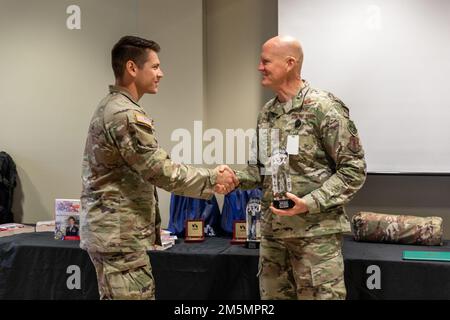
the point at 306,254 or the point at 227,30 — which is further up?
the point at 227,30

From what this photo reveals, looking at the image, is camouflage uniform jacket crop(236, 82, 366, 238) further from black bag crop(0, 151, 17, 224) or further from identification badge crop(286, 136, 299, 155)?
black bag crop(0, 151, 17, 224)

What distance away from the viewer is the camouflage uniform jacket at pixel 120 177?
2.31m

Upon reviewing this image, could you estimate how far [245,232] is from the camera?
136 inches

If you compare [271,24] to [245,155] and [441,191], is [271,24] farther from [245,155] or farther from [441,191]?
[441,191]

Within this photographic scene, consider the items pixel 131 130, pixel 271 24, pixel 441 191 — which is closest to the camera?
pixel 131 130

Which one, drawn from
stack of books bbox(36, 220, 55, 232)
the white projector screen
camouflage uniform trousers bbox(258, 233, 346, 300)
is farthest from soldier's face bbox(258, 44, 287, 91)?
stack of books bbox(36, 220, 55, 232)

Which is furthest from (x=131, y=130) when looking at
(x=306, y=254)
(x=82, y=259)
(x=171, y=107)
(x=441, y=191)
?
(x=441, y=191)

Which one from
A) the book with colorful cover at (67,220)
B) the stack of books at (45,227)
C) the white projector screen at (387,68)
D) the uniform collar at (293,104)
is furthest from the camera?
the stack of books at (45,227)

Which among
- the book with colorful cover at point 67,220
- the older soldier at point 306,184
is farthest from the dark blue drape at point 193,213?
the older soldier at point 306,184

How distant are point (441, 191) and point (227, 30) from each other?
1896 mm

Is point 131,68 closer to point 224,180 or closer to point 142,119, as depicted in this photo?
point 142,119

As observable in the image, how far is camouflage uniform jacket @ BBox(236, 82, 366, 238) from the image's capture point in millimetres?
2402

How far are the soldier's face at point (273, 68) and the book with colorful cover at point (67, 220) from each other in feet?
5.61

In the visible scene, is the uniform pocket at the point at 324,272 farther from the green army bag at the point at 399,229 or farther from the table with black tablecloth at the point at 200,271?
the green army bag at the point at 399,229
